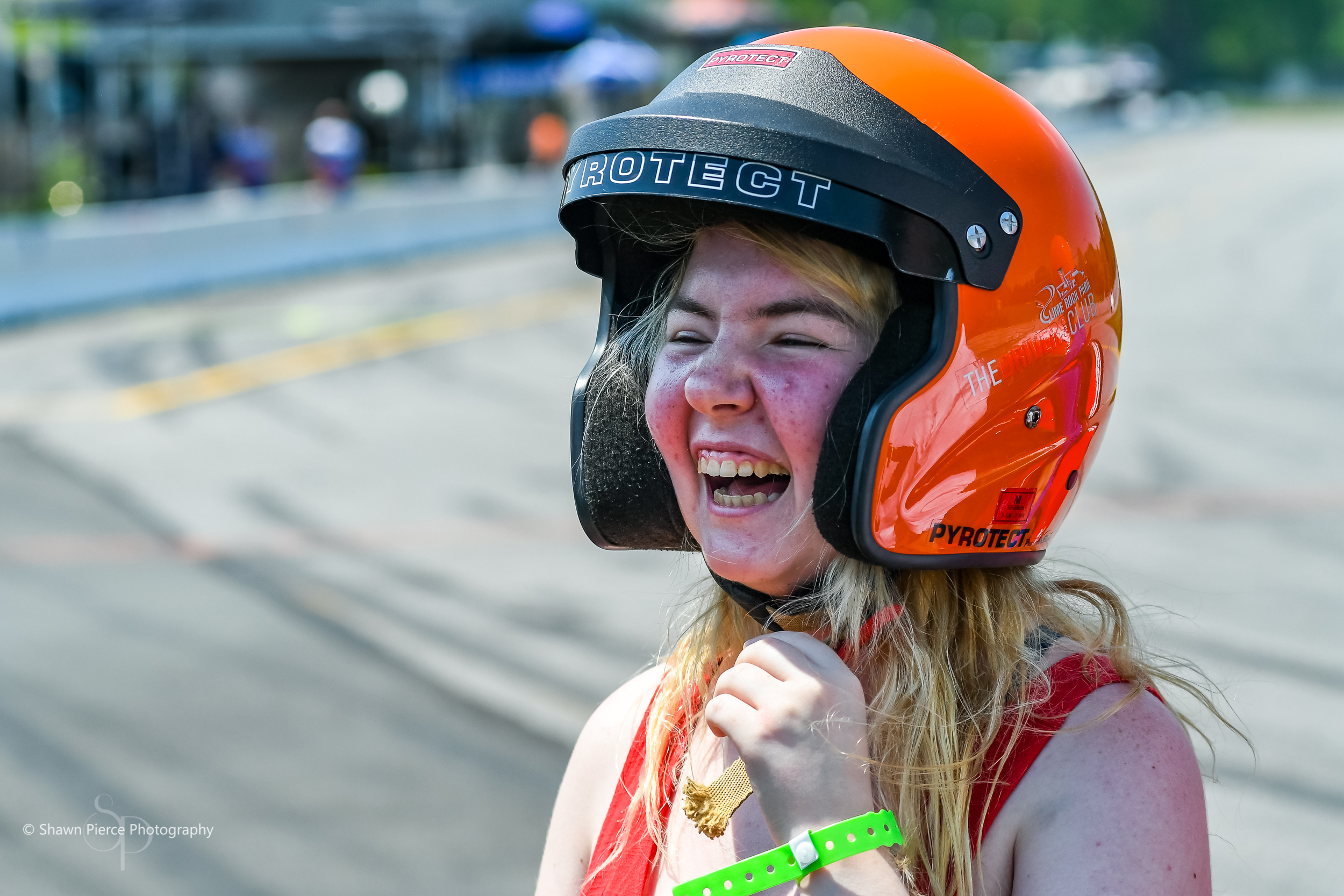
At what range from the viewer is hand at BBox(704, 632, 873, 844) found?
140 centimetres

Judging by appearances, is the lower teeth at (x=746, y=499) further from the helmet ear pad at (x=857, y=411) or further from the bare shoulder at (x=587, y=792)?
the bare shoulder at (x=587, y=792)

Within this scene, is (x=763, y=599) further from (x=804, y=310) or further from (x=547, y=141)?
(x=547, y=141)

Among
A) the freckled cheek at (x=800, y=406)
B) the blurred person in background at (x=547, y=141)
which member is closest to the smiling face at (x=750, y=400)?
the freckled cheek at (x=800, y=406)

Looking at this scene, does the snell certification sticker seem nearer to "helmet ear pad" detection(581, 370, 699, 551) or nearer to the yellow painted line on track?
"helmet ear pad" detection(581, 370, 699, 551)

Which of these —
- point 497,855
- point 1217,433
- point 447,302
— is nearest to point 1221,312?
point 1217,433

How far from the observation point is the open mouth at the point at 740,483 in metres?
1.62

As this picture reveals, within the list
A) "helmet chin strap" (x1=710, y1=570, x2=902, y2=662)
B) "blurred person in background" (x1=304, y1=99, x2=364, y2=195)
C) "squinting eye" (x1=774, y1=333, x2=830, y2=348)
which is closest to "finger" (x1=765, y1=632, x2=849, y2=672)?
"helmet chin strap" (x1=710, y1=570, x2=902, y2=662)

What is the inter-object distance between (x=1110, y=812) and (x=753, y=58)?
3.13 ft

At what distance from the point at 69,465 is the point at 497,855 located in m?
6.23

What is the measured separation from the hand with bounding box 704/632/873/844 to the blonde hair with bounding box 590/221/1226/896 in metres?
0.07

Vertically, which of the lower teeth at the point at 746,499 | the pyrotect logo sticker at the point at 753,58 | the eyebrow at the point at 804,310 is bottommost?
the lower teeth at the point at 746,499

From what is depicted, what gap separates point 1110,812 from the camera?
1376mm

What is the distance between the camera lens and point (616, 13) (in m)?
34.9

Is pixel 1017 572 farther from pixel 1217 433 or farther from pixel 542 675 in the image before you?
pixel 1217 433
